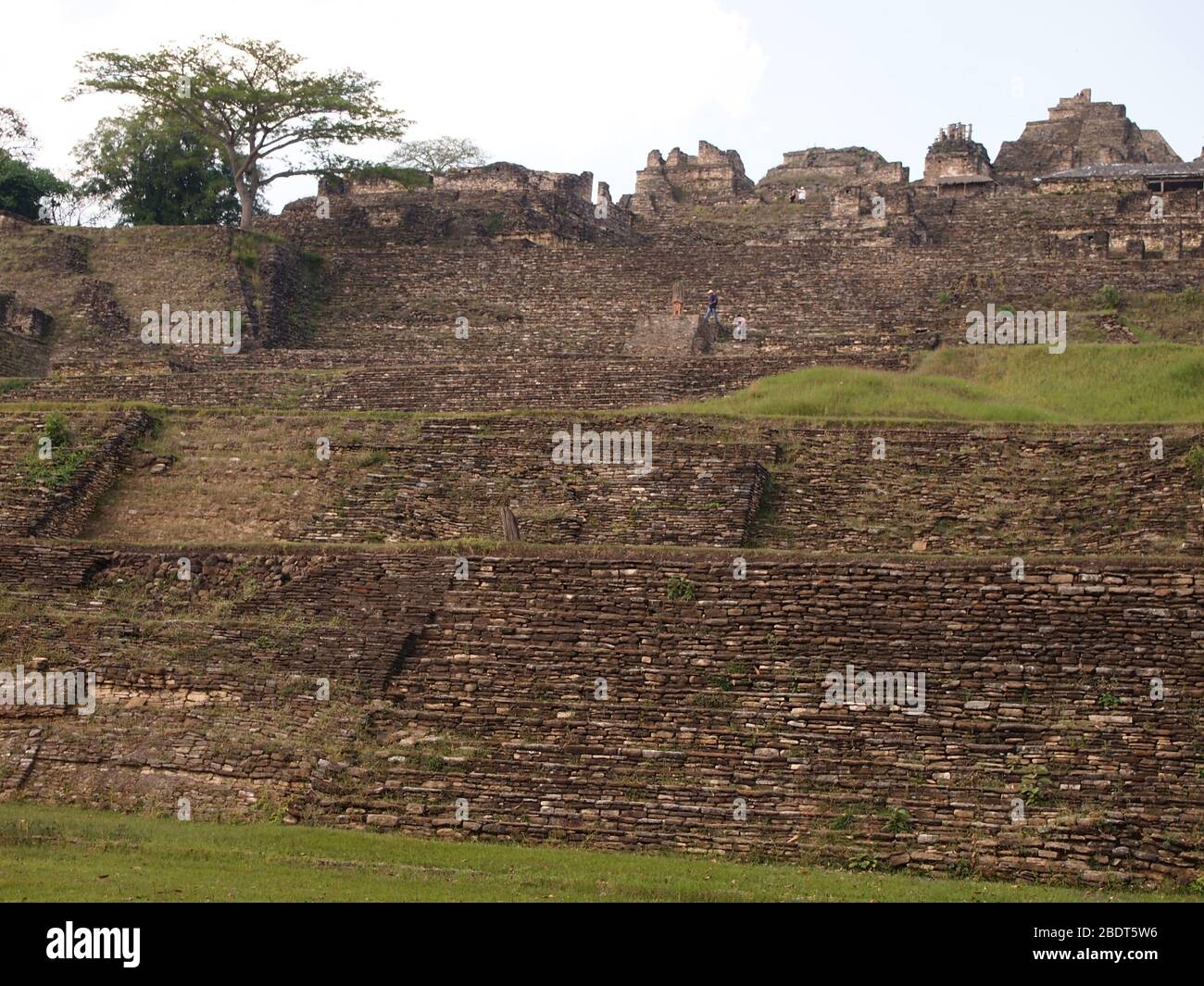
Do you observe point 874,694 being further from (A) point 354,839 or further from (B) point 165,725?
(B) point 165,725

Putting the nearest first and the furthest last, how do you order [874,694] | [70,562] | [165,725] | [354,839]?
[354,839] < [874,694] < [165,725] < [70,562]

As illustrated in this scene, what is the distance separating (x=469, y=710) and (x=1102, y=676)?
238 inches

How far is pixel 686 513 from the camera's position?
24.8 metres

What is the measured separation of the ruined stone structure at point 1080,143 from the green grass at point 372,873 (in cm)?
3897

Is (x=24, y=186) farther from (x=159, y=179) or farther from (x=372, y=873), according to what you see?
(x=372, y=873)

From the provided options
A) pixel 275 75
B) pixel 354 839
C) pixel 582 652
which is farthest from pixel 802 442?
pixel 275 75
